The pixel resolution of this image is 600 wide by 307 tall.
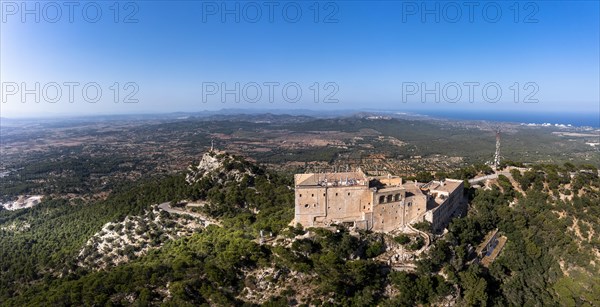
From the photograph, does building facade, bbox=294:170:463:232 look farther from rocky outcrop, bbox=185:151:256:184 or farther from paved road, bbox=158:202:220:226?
rocky outcrop, bbox=185:151:256:184

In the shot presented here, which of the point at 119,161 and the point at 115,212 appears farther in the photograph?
the point at 119,161

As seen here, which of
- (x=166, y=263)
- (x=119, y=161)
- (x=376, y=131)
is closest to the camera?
(x=166, y=263)

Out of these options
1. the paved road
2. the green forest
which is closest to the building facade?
the green forest

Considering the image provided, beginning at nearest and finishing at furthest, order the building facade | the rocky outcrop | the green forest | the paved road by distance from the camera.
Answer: the green forest, the building facade, the paved road, the rocky outcrop

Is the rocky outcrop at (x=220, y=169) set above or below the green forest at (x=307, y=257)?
above

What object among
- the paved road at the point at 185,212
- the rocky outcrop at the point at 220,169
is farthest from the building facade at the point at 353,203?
the rocky outcrop at the point at 220,169

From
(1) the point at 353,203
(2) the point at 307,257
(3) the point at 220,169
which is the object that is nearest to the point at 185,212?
(3) the point at 220,169

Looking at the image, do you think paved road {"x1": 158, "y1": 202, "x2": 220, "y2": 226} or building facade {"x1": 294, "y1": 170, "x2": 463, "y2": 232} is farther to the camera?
paved road {"x1": 158, "y1": 202, "x2": 220, "y2": 226}

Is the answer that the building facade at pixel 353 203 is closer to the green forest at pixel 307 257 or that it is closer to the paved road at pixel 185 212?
the green forest at pixel 307 257

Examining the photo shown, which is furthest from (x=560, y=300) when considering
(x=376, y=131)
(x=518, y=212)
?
(x=376, y=131)

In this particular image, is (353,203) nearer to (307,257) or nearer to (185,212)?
(307,257)

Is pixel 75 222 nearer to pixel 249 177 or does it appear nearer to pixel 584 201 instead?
pixel 249 177
